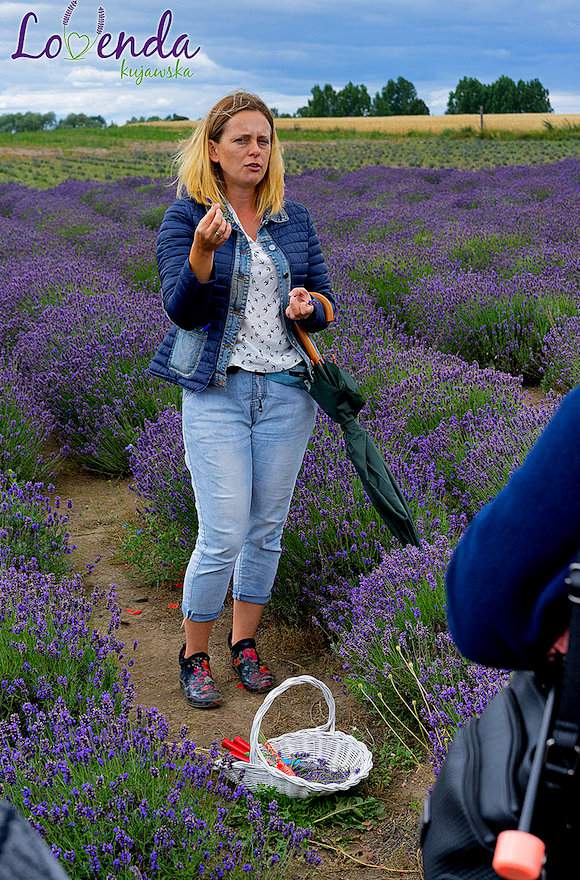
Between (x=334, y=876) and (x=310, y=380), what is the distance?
1.46 metres

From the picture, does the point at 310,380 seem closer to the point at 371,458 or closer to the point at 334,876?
the point at 371,458

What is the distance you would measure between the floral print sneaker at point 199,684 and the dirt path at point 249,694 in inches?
1.7

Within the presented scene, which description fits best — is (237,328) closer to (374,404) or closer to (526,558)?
(526,558)

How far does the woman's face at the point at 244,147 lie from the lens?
2.97 metres

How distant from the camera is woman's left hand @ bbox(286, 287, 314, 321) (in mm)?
2969

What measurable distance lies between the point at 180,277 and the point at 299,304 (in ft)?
1.25

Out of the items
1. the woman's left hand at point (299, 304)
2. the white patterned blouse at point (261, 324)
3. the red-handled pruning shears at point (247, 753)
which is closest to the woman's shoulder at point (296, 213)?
the white patterned blouse at point (261, 324)

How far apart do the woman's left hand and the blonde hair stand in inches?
11.9

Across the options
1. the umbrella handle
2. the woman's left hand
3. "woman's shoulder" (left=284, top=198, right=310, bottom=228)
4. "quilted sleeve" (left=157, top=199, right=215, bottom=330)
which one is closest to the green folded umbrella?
the umbrella handle

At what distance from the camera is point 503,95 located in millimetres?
86938

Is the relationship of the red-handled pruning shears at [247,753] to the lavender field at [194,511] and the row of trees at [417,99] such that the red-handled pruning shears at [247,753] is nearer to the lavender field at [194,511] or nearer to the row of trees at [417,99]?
the lavender field at [194,511]

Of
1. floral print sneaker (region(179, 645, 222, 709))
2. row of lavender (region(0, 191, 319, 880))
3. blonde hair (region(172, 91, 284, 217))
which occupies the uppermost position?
blonde hair (region(172, 91, 284, 217))

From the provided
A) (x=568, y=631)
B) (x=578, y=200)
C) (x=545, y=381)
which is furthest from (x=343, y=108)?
(x=568, y=631)

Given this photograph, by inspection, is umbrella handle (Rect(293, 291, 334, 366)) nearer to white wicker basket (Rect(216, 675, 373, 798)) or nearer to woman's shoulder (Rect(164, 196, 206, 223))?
woman's shoulder (Rect(164, 196, 206, 223))
